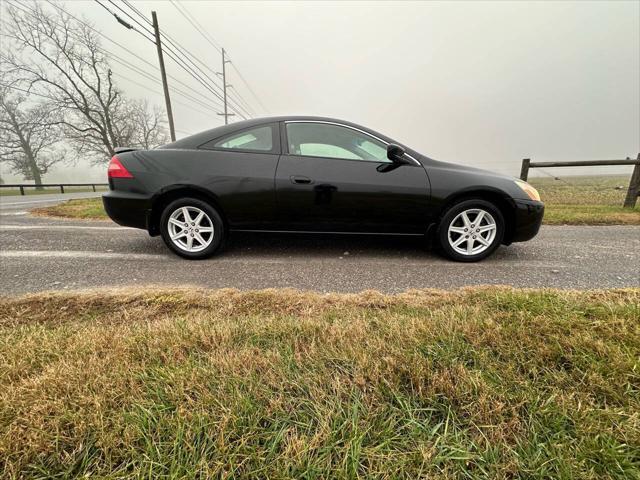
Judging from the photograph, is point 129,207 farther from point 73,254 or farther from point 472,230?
point 472,230

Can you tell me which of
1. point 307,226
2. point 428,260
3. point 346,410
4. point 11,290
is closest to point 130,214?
point 11,290

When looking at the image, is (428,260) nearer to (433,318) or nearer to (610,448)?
(433,318)

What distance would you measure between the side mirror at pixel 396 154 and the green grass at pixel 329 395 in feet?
5.52

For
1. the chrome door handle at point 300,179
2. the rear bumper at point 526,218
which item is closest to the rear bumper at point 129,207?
the chrome door handle at point 300,179

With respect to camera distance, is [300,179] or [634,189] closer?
[300,179]

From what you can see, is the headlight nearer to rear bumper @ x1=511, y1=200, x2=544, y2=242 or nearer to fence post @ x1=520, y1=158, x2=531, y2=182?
rear bumper @ x1=511, y1=200, x2=544, y2=242

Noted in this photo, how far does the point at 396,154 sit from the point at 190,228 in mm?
2238

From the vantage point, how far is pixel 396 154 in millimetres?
2859

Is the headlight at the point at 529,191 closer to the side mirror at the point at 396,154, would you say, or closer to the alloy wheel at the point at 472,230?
the alloy wheel at the point at 472,230

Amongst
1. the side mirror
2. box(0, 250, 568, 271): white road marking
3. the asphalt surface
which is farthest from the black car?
the asphalt surface

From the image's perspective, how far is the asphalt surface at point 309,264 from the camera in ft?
7.98

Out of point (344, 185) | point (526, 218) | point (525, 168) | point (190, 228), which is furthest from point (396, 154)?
point (525, 168)

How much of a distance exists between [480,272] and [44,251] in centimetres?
459

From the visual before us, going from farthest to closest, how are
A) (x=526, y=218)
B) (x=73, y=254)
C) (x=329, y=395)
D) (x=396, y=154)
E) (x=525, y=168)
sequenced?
(x=525, y=168) < (x=73, y=254) < (x=526, y=218) < (x=396, y=154) < (x=329, y=395)
